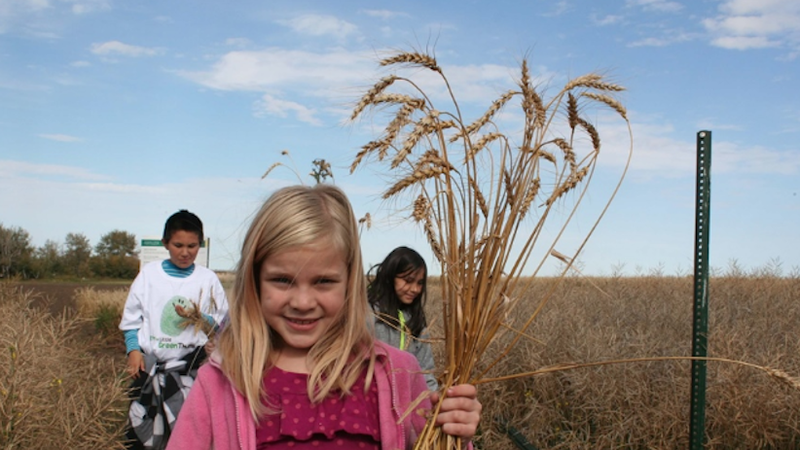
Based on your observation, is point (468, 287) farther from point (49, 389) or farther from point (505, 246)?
point (49, 389)

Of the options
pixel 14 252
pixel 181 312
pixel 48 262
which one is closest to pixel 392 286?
pixel 181 312

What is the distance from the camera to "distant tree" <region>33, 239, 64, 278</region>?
2686 cm

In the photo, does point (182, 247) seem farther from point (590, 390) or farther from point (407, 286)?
point (590, 390)

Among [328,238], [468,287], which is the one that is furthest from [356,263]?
[468,287]

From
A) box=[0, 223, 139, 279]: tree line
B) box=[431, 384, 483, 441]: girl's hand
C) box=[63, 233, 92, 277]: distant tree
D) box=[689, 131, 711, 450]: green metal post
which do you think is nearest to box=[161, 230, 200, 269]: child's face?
box=[689, 131, 711, 450]: green metal post

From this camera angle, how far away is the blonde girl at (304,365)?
5.38 feet

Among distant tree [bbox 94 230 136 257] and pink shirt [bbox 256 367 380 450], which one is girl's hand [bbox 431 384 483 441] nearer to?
pink shirt [bbox 256 367 380 450]

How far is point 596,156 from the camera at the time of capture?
2.01m

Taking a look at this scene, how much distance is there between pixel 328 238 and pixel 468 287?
380 mm

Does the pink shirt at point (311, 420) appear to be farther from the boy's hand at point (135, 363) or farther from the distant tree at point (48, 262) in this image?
the distant tree at point (48, 262)

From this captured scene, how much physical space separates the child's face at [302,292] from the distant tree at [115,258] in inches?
1226

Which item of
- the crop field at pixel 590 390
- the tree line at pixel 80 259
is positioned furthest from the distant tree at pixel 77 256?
the crop field at pixel 590 390

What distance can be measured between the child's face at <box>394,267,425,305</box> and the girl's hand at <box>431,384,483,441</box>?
262 cm

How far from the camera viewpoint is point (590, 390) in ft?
15.6
